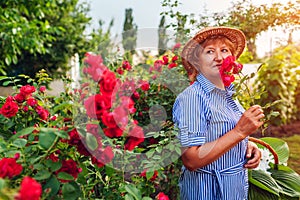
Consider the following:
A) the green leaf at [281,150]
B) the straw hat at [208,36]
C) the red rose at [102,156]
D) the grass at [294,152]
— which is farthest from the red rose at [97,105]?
the grass at [294,152]

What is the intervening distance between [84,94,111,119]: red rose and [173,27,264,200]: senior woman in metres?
0.57

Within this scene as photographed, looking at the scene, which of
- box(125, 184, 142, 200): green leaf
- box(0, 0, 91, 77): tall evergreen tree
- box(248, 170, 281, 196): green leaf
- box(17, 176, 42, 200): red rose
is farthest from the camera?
box(0, 0, 91, 77): tall evergreen tree

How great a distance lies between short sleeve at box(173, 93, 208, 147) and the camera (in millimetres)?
1563

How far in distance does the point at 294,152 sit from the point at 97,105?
186 inches

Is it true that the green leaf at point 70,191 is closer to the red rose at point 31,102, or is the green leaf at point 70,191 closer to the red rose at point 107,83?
the red rose at point 107,83

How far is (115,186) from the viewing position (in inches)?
57.7

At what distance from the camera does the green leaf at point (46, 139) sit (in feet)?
3.17

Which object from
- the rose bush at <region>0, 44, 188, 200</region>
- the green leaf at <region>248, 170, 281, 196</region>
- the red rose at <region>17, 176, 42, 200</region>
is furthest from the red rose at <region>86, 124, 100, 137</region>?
the green leaf at <region>248, 170, 281, 196</region>

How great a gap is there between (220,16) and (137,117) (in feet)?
5.39

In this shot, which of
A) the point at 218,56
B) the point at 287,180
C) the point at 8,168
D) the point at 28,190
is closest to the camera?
the point at 28,190

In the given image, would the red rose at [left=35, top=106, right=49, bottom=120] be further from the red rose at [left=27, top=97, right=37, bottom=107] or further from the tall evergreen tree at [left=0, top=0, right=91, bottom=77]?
the tall evergreen tree at [left=0, top=0, right=91, bottom=77]

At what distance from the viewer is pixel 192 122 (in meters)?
1.58

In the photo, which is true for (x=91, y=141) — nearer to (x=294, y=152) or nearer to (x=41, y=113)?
(x=41, y=113)

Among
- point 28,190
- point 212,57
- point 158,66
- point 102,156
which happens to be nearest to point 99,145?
point 102,156
